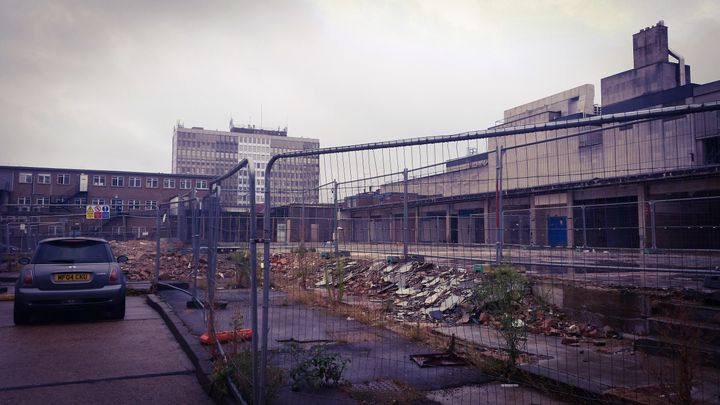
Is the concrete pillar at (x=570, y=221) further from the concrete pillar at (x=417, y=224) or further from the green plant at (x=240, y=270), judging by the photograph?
the green plant at (x=240, y=270)

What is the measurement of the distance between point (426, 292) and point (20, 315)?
25.4 feet

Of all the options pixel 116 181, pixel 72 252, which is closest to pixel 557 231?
pixel 72 252

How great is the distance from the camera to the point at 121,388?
542cm

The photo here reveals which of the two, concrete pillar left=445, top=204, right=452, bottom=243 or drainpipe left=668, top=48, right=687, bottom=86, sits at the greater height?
drainpipe left=668, top=48, right=687, bottom=86

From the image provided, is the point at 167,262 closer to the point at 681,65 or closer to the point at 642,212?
the point at 642,212

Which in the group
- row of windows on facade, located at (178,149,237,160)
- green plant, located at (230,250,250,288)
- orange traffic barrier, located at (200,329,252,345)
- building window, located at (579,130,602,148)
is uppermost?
row of windows on facade, located at (178,149,237,160)

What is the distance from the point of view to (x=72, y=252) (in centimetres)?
941

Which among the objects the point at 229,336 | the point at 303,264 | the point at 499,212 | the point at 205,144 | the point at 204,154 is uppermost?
the point at 205,144

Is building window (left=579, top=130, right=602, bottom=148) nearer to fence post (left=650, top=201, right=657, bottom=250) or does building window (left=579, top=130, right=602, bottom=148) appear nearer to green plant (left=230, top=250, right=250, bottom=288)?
Answer: fence post (left=650, top=201, right=657, bottom=250)

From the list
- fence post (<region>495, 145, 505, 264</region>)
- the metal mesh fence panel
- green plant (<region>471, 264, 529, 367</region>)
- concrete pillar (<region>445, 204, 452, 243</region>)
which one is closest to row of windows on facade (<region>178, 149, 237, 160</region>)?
the metal mesh fence panel

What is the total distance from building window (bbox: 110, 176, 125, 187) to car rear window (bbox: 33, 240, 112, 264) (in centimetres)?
6319

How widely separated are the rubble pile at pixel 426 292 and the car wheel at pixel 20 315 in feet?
14.6

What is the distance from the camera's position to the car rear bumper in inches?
343

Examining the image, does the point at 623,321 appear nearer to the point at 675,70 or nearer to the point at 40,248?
the point at 40,248
